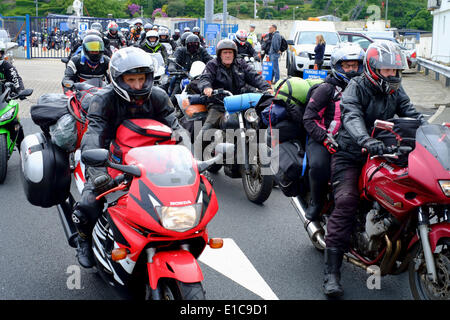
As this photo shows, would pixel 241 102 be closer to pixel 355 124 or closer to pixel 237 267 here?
pixel 237 267

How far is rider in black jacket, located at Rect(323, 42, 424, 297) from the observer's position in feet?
14.9

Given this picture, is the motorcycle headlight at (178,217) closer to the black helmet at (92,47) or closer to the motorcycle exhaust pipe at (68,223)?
the motorcycle exhaust pipe at (68,223)

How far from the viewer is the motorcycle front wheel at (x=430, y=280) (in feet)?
12.5

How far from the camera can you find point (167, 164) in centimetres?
349

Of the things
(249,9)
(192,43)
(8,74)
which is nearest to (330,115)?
(8,74)

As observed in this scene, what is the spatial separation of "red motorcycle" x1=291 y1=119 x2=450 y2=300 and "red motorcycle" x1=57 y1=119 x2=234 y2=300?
46.5 inches

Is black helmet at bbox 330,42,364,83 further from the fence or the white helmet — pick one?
the fence

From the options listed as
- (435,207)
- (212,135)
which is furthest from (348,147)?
(212,135)

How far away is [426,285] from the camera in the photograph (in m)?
3.99

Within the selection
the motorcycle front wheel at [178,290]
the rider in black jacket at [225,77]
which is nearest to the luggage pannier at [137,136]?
the motorcycle front wheel at [178,290]
